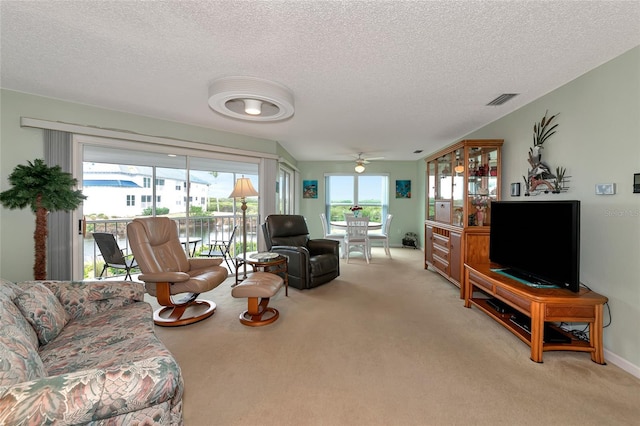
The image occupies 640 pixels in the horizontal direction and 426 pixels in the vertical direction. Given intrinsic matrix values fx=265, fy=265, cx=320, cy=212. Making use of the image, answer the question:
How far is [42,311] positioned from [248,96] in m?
2.17

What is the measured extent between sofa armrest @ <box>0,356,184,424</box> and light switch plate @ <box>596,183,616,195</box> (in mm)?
3207

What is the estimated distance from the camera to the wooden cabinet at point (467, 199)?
347cm

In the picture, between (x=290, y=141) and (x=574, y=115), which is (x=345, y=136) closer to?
(x=290, y=141)

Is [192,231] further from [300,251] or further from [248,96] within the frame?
[248,96]

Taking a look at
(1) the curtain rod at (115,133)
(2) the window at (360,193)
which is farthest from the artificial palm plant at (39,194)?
(2) the window at (360,193)

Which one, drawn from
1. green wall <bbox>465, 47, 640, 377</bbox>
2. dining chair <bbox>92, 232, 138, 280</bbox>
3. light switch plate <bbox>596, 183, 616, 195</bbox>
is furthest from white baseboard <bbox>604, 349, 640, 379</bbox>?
dining chair <bbox>92, 232, 138, 280</bbox>

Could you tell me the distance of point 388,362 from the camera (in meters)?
2.10

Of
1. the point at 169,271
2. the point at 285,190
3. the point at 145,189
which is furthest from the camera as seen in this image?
the point at 285,190

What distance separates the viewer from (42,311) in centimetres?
160

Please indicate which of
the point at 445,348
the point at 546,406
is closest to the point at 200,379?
the point at 445,348

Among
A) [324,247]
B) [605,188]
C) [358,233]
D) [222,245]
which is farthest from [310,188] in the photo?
[605,188]

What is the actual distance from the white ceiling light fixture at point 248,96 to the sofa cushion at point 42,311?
198 centimetres

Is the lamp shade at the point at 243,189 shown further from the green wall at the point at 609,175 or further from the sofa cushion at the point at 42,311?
the green wall at the point at 609,175

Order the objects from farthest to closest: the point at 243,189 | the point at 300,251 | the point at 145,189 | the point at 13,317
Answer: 1. the point at 145,189
2. the point at 243,189
3. the point at 300,251
4. the point at 13,317
